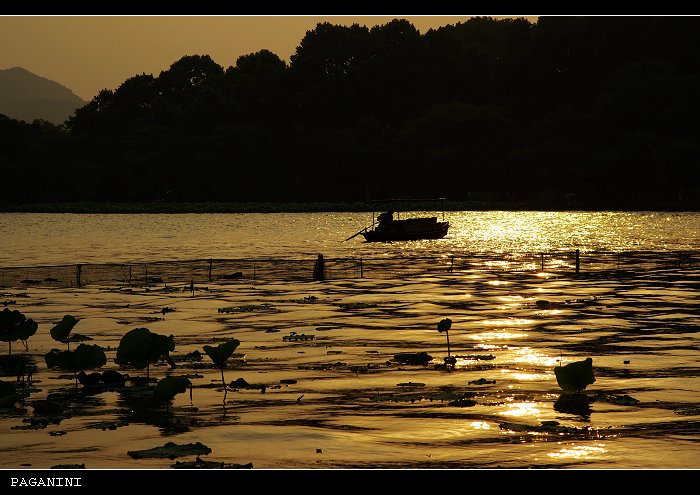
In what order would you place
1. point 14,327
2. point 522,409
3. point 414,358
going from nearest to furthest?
point 522,409 → point 14,327 → point 414,358

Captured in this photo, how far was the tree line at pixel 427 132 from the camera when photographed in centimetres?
16125

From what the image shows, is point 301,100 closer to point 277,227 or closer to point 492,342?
point 277,227

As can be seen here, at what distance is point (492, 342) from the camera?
2769 cm

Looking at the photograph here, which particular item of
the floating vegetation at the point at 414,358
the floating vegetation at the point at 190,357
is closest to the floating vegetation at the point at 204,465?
the floating vegetation at the point at 414,358

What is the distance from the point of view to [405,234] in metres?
98.4

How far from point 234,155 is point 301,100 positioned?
2470 cm

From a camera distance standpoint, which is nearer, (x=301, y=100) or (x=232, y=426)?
(x=232, y=426)

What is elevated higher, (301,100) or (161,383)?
(301,100)

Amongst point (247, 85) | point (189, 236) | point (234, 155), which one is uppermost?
point (247, 85)

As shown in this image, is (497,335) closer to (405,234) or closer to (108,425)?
(108,425)

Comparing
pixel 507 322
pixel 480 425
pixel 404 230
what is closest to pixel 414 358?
pixel 480 425

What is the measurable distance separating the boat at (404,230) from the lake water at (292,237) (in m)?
0.94

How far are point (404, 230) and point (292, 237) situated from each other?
26370 millimetres
